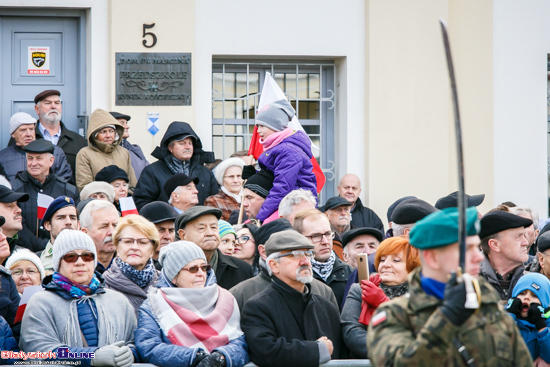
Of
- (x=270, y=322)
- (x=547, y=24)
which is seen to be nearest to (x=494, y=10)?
(x=547, y=24)

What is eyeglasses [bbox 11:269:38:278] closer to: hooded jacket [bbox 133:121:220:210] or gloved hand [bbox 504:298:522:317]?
hooded jacket [bbox 133:121:220:210]

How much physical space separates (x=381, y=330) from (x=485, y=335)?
1.30 ft

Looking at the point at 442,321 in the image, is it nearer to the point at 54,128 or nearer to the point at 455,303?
the point at 455,303

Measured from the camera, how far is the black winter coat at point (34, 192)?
851cm

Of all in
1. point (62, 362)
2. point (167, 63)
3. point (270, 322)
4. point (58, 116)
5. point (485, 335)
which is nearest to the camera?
point (485, 335)

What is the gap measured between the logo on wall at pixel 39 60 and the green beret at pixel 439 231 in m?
9.05

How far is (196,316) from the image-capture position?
5852 millimetres

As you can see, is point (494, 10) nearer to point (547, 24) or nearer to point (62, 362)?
point (547, 24)

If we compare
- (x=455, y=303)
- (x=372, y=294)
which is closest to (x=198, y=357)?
(x=372, y=294)

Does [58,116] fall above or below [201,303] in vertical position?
above

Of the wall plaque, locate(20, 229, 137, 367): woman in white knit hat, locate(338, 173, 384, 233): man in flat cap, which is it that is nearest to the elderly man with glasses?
locate(20, 229, 137, 367): woman in white knit hat

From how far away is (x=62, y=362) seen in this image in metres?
5.45

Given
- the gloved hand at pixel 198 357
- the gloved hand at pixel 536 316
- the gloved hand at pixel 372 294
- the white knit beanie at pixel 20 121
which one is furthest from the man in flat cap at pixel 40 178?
the gloved hand at pixel 536 316

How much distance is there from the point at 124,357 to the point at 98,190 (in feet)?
11.9
